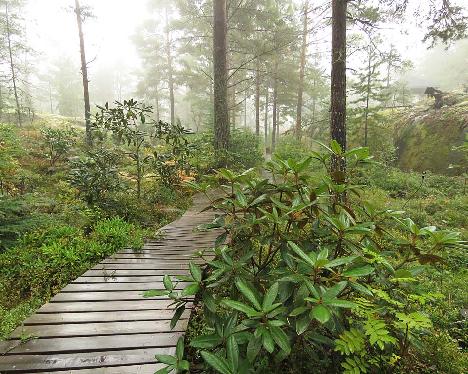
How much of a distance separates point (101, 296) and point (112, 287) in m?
0.24

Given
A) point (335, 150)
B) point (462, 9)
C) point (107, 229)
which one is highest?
point (462, 9)

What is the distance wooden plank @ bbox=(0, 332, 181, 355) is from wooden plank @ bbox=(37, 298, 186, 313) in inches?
20.1

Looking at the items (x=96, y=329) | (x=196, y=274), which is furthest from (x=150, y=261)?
(x=196, y=274)

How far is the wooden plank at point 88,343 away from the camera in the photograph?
9.52 ft

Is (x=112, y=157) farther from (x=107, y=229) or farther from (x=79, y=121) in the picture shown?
(x=79, y=121)

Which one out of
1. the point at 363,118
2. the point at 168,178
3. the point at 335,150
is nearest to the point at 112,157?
the point at 168,178

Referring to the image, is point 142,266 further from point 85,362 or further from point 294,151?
point 294,151

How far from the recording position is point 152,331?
3193 millimetres

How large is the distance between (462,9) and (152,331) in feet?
33.5

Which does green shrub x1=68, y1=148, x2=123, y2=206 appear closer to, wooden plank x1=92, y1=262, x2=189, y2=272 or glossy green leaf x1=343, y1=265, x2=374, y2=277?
wooden plank x1=92, y1=262, x2=189, y2=272

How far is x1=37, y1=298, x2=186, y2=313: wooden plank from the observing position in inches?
140

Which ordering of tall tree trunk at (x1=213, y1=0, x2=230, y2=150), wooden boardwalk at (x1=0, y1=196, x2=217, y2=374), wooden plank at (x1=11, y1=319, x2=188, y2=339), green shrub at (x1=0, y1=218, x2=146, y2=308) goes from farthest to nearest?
tall tree trunk at (x1=213, y1=0, x2=230, y2=150)
green shrub at (x1=0, y1=218, x2=146, y2=308)
wooden plank at (x1=11, y1=319, x2=188, y2=339)
wooden boardwalk at (x1=0, y1=196, x2=217, y2=374)

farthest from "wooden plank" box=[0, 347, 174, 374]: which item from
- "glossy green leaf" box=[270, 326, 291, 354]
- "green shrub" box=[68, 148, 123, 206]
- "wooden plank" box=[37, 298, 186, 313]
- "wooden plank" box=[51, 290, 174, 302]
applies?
"green shrub" box=[68, 148, 123, 206]

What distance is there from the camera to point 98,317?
3.42 metres
